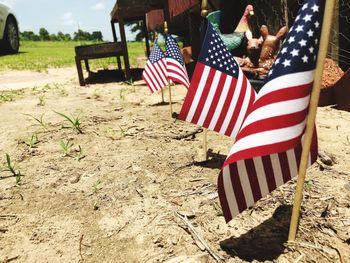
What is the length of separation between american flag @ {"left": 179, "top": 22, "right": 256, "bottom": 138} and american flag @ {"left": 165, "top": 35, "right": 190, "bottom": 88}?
1.21m

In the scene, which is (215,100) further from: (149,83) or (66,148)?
(149,83)

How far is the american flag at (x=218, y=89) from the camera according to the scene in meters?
2.58

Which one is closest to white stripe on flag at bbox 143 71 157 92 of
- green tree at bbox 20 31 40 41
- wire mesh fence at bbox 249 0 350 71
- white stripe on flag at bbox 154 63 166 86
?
white stripe on flag at bbox 154 63 166 86

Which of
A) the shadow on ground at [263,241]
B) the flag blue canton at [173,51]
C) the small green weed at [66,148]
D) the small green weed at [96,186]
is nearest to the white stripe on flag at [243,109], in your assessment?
the shadow on ground at [263,241]

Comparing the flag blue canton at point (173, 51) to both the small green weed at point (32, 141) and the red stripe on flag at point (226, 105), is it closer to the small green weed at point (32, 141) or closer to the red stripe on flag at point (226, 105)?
the red stripe on flag at point (226, 105)

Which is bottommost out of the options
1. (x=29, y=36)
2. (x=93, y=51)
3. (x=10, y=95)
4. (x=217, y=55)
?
(x=10, y=95)

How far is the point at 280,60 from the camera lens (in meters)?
1.74

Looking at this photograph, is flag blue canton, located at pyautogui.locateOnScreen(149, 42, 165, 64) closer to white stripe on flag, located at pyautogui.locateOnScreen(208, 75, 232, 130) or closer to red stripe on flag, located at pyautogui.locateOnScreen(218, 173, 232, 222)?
white stripe on flag, located at pyautogui.locateOnScreen(208, 75, 232, 130)

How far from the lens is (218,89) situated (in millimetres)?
2611

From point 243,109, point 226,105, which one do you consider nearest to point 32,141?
point 226,105

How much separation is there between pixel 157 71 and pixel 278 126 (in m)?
3.39

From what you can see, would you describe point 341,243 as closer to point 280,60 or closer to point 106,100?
point 280,60

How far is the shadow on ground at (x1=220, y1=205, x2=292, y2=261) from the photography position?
1919 mm

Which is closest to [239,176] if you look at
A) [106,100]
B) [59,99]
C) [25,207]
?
[25,207]
